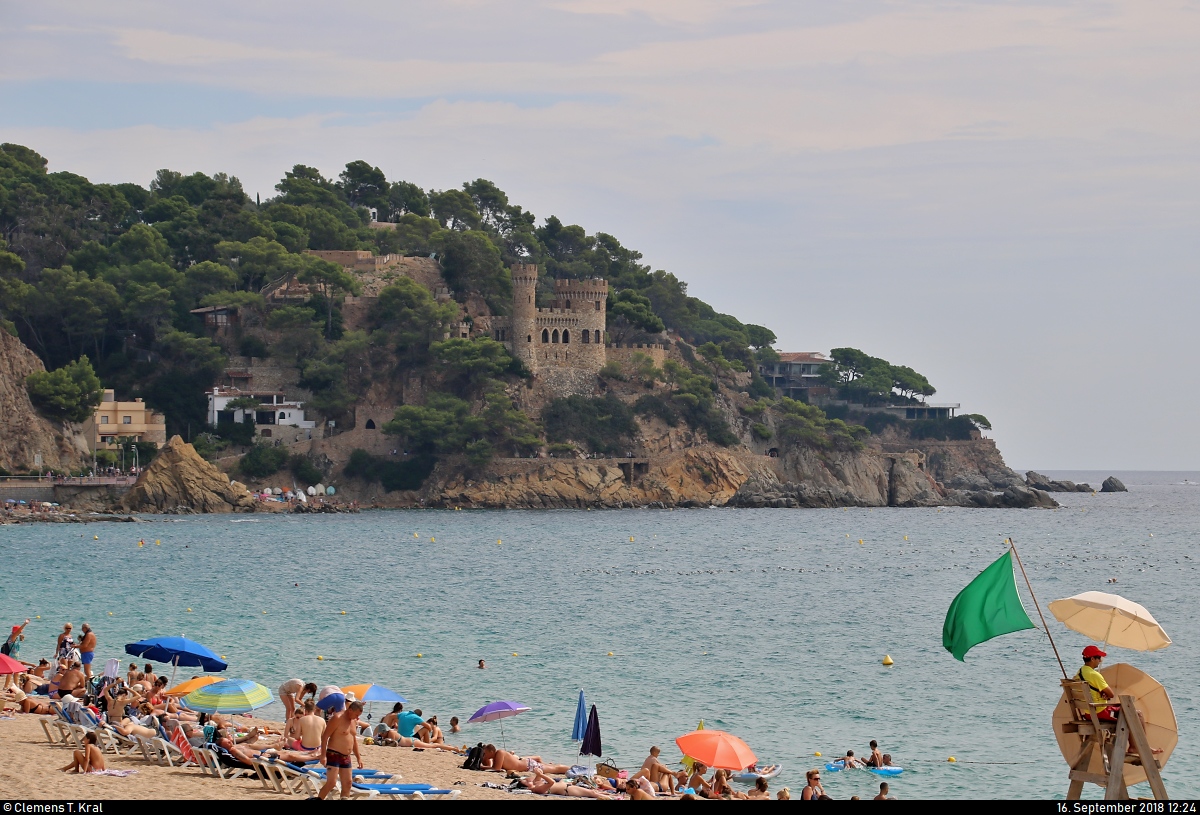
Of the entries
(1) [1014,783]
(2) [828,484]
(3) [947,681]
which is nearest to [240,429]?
(2) [828,484]

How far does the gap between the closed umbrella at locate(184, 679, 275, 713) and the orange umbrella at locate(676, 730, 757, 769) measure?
17.0 ft

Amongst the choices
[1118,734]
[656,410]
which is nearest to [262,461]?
[656,410]

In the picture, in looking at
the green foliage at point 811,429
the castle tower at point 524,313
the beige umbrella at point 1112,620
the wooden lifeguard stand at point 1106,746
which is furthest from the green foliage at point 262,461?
the wooden lifeguard stand at point 1106,746

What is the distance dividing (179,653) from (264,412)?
58990 millimetres

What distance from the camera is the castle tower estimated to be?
8406 centimetres

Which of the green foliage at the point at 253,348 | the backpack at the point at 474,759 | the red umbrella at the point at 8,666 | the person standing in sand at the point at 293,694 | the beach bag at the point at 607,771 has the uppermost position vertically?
the green foliage at the point at 253,348

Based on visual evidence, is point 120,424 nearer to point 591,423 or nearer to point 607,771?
point 591,423

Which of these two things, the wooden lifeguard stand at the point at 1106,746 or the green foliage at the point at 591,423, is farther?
the green foliage at the point at 591,423

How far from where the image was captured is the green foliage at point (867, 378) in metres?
113

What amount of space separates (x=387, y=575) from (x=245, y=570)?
4651mm

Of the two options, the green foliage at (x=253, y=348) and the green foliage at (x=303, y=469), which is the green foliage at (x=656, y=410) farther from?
the green foliage at (x=253, y=348)

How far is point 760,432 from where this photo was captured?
292 ft

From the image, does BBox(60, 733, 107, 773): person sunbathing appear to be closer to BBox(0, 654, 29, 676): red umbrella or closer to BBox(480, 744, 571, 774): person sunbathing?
BBox(480, 744, 571, 774): person sunbathing

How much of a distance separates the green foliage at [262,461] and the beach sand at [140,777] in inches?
2283
